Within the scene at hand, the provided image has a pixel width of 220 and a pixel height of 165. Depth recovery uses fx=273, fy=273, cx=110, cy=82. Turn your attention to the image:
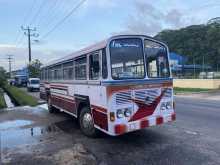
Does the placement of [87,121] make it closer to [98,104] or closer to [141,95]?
[98,104]

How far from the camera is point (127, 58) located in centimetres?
688

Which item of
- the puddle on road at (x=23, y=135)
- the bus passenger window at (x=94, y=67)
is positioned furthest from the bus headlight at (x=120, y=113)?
the puddle on road at (x=23, y=135)

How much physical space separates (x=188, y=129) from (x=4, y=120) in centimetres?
771

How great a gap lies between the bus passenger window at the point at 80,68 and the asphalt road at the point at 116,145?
1754mm

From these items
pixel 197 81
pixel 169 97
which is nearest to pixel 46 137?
pixel 169 97

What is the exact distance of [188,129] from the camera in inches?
336

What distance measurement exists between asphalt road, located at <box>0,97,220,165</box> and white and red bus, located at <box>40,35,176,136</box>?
0.49 meters

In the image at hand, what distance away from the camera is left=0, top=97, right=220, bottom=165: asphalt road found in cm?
582

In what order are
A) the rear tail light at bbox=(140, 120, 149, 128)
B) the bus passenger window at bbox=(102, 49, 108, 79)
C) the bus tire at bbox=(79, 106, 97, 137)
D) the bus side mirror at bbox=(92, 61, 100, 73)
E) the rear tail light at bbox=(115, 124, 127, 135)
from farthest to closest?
the bus tire at bbox=(79, 106, 97, 137), the bus side mirror at bbox=(92, 61, 100, 73), the rear tail light at bbox=(140, 120, 149, 128), the bus passenger window at bbox=(102, 49, 108, 79), the rear tail light at bbox=(115, 124, 127, 135)

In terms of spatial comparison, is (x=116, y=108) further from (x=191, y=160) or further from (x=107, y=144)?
(x=191, y=160)

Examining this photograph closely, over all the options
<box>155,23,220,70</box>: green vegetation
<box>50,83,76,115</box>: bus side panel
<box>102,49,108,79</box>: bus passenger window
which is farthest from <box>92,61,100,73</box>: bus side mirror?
<box>155,23,220,70</box>: green vegetation

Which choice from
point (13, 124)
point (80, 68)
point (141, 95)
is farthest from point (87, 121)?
point (13, 124)

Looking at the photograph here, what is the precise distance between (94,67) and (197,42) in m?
71.7

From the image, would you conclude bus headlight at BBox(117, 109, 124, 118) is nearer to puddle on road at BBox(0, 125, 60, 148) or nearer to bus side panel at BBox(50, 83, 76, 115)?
puddle on road at BBox(0, 125, 60, 148)
